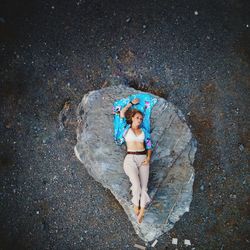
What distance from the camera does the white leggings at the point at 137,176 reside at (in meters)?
5.01

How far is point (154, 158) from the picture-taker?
5.40 m

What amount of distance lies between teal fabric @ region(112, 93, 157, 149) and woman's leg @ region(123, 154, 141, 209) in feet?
1.25

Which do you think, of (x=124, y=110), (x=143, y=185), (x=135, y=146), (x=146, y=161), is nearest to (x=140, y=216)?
(x=143, y=185)

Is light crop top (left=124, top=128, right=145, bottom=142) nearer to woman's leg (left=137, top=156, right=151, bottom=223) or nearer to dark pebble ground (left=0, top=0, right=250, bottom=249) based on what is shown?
woman's leg (left=137, top=156, right=151, bottom=223)

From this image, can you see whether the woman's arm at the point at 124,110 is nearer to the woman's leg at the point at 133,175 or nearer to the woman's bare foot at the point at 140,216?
the woman's leg at the point at 133,175

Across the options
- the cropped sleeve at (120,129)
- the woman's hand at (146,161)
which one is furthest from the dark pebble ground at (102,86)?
the woman's hand at (146,161)

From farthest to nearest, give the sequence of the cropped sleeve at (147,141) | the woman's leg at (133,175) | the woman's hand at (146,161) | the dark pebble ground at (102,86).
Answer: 1. the dark pebble ground at (102,86)
2. the cropped sleeve at (147,141)
3. the woman's hand at (146,161)
4. the woman's leg at (133,175)

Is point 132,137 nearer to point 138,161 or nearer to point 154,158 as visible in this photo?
point 138,161

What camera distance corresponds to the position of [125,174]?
5344 mm

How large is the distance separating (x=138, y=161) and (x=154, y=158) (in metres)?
0.42

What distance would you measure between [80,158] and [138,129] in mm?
1077

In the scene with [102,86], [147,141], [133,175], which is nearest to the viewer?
[133,175]

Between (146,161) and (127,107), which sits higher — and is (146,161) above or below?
below

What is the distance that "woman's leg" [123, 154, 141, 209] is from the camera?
500 cm
